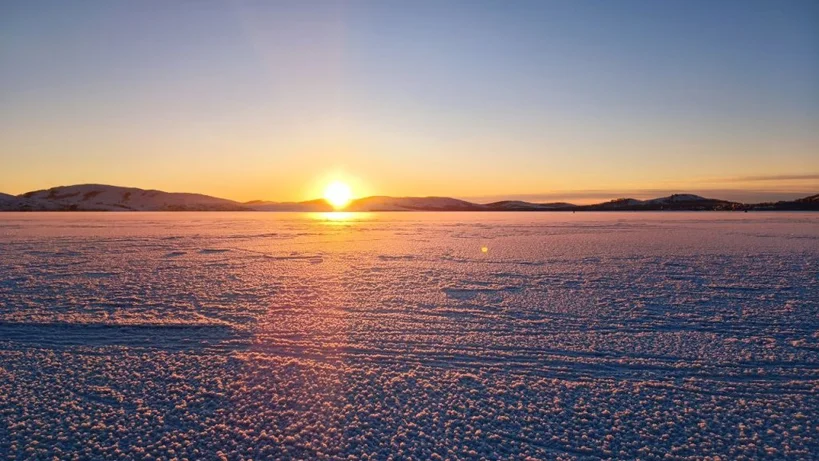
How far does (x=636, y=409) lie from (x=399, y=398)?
1.87m

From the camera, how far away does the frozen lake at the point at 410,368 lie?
3.09 m

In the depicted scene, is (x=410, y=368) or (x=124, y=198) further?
(x=124, y=198)

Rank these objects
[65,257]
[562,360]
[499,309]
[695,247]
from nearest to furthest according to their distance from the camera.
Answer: [562,360] → [499,309] → [65,257] → [695,247]

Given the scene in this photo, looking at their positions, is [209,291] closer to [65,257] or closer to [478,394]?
[478,394]

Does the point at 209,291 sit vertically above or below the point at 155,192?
below

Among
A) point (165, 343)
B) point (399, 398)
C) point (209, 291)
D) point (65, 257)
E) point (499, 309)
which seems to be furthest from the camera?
point (65, 257)

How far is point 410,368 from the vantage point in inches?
169

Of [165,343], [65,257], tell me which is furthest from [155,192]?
[165,343]

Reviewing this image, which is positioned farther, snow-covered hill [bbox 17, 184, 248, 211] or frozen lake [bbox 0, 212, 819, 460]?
snow-covered hill [bbox 17, 184, 248, 211]

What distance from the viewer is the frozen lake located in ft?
10.1

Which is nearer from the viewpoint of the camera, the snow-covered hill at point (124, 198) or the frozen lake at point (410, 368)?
the frozen lake at point (410, 368)

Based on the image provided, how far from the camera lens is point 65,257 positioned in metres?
12.1

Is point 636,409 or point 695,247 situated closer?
point 636,409

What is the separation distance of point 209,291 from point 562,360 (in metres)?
6.05
